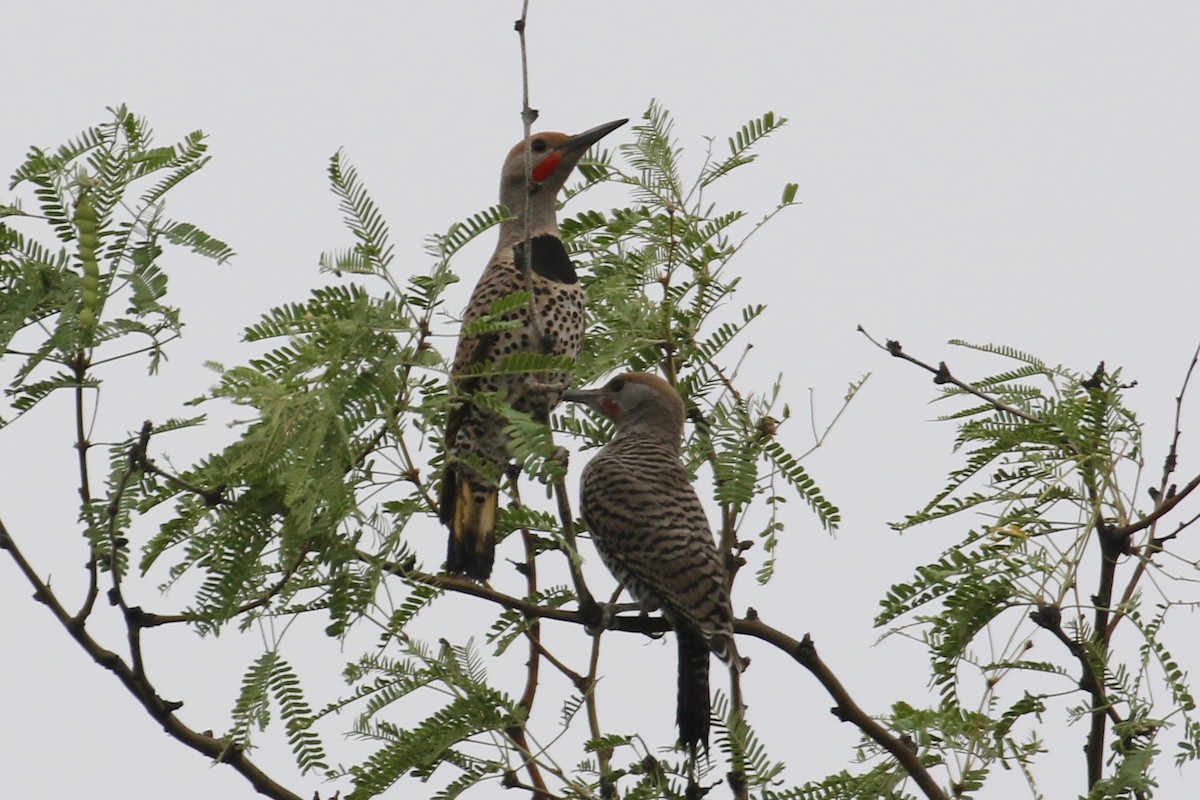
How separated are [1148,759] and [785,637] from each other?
3.04ft

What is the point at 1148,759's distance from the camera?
348 centimetres

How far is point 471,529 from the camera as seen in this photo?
198 inches

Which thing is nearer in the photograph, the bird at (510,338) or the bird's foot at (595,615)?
the bird's foot at (595,615)

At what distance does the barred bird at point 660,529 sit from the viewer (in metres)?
4.58

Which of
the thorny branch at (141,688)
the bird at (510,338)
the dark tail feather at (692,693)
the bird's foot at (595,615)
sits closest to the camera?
the thorny branch at (141,688)

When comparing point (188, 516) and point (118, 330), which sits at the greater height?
point (118, 330)

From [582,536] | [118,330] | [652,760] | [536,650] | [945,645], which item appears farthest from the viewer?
[582,536]

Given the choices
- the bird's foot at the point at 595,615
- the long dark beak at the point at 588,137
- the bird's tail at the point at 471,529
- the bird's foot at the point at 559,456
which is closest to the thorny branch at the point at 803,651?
the bird's foot at the point at 595,615

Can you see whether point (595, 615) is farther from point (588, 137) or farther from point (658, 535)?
point (588, 137)

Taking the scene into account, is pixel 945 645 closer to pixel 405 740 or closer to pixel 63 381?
pixel 405 740

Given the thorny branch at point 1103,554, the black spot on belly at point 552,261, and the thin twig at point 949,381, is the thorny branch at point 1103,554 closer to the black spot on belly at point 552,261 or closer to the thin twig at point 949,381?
the thin twig at point 949,381

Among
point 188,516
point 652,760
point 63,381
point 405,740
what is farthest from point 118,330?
point 652,760

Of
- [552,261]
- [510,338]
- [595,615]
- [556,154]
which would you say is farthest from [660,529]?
[556,154]

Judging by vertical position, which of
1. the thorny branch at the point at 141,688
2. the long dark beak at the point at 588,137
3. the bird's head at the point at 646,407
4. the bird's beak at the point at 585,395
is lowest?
the thorny branch at the point at 141,688
